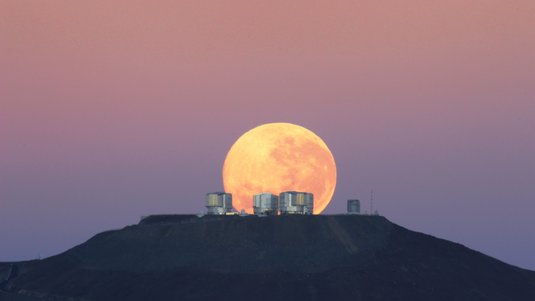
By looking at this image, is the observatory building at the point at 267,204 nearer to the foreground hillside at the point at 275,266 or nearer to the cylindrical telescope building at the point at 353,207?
the foreground hillside at the point at 275,266

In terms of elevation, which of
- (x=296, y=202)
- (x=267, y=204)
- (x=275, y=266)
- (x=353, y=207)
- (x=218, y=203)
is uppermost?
(x=296, y=202)

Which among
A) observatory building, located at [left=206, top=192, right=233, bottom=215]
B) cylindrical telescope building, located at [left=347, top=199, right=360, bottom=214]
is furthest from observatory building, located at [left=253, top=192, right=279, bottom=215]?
cylindrical telescope building, located at [left=347, top=199, right=360, bottom=214]

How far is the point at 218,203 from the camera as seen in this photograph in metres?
142

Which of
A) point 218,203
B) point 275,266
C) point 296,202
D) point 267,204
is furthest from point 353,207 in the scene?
point 275,266

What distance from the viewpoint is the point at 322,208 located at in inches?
5615

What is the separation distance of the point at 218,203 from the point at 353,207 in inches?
824

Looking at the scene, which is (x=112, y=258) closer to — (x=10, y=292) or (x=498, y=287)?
(x=10, y=292)

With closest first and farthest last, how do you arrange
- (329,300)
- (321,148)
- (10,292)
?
(329,300) < (10,292) < (321,148)

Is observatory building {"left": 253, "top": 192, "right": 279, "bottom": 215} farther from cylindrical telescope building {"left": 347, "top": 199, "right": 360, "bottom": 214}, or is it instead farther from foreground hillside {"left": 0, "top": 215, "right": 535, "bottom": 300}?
cylindrical telescope building {"left": 347, "top": 199, "right": 360, "bottom": 214}

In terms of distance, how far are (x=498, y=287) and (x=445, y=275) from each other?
7520 mm

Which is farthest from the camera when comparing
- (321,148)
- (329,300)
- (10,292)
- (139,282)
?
(321,148)

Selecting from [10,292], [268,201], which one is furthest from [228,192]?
[10,292]

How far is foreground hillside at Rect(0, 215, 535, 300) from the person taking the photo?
376 feet

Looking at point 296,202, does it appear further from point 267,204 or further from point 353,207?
point 353,207
